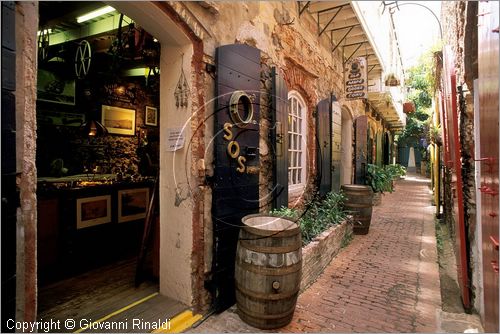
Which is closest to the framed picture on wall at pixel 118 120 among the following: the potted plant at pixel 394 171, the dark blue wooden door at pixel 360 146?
the dark blue wooden door at pixel 360 146

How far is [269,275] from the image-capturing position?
261 centimetres

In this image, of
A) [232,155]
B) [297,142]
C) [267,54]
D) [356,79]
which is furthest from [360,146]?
[232,155]

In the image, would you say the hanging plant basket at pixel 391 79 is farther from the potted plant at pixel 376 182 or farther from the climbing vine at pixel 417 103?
the climbing vine at pixel 417 103

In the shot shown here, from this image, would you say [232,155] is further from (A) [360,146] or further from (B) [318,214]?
(A) [360,146]

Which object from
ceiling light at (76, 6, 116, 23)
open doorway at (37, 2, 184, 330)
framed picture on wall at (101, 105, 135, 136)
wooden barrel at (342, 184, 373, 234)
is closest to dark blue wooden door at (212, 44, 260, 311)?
open doorway at (37, 2, 184, 330)

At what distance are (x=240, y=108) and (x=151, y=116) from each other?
4.69m

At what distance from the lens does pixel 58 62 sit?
525cm

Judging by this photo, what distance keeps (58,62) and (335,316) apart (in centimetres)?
607

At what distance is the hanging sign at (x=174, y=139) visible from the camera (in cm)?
274

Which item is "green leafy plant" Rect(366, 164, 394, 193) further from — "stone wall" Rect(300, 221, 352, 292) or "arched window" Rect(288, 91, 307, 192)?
"arched window" Rect(288, 91, 307, 192)

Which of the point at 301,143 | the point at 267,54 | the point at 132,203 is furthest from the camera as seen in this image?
the point at 301,143

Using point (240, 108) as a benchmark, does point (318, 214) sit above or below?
below

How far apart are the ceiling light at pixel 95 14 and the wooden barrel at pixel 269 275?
3.57 m

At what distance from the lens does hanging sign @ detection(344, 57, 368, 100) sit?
21.2ft
